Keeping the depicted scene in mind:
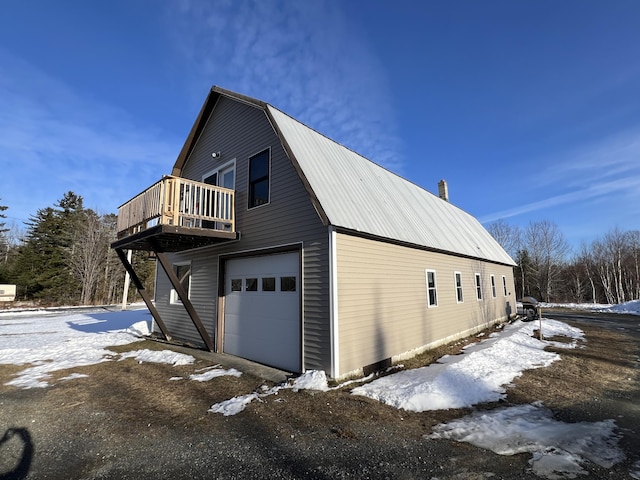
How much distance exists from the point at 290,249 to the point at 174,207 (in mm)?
3001

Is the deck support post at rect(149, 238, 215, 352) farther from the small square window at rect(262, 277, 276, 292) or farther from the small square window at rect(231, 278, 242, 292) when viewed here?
the small square window at rect(262, 277, 276, 292)

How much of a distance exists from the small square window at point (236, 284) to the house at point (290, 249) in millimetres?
49

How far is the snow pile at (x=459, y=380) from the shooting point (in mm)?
5386

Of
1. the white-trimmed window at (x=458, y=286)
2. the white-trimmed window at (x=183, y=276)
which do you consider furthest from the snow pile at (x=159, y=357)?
the white-trimmed window at (x=458, y=286)

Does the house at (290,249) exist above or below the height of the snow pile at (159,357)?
above

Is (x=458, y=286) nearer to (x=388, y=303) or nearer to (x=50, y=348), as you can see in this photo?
(x=388, y=303)

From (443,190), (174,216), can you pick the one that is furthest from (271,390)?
(443,190)

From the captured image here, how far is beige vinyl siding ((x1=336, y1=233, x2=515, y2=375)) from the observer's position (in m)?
6.74

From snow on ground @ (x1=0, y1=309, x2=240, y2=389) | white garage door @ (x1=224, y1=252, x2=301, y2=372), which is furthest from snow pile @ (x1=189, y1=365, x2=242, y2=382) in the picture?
white garage door @ (x1=224, y1=252, x2=301, y2=372)

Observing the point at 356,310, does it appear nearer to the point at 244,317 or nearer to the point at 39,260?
the point at 244,317

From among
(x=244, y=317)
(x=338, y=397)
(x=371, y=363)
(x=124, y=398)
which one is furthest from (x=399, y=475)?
(x=244, y=317)

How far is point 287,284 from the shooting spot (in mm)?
7703

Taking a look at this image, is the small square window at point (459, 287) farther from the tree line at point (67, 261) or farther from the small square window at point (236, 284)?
the tree line at point (67, 261)

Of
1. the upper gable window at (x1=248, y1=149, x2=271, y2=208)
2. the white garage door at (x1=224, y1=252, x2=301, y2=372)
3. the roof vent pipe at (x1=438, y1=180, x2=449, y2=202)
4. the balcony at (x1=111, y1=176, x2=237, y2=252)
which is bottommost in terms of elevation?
the white garage door at (x1=224, y1=252, x2=301, y2=372)
